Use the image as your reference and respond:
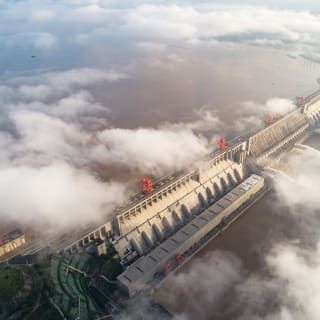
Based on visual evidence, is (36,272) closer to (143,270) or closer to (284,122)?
(143,270)

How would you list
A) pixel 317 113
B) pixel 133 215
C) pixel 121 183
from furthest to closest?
pixel 317 113 → pixel 121 183 → pixel 133 215

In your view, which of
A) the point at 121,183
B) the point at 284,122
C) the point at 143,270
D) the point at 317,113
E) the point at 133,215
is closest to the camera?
the point at 143,270

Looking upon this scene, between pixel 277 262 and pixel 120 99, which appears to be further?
pixel 120 99

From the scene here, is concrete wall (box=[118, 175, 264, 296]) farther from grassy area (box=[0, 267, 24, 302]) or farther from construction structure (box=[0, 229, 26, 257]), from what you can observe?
construction structure (box=[0, 229, 26, 257])

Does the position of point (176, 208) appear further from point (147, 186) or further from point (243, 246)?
point (243, 246)

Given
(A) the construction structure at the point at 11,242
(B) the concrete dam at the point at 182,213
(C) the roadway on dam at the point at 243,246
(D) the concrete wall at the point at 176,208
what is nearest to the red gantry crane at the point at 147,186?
(B) the concrete dam at the point at 182,213

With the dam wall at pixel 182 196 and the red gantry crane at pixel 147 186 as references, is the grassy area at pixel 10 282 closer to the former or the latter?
the dam wall at pixel 182 196

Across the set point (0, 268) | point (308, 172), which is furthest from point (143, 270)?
point (308, 172)
